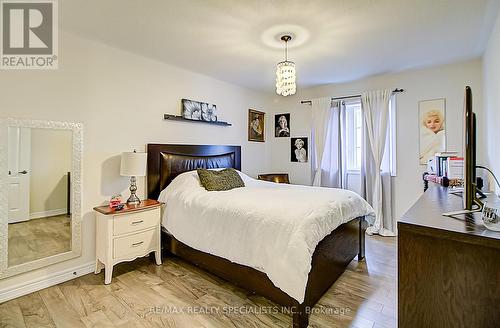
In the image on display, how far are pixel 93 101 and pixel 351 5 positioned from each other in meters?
2.64

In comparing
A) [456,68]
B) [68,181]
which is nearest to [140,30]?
[68,181]

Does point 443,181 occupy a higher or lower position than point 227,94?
lower

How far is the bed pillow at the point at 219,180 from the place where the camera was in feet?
9.64

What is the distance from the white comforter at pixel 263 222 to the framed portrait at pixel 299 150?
1.98 metres

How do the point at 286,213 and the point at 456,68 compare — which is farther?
the point at 456,68

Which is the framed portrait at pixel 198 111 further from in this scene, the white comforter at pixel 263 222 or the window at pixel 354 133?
the window at pixel 354 133

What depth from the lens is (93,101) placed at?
2645mm

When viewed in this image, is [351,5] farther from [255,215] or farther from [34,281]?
[34,281]

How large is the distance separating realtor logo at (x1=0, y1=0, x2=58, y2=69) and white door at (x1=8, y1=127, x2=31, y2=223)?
0.61 m

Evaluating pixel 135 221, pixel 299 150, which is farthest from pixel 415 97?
pixel 135 221

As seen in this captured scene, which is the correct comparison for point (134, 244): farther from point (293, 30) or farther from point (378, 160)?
point (378, 160)

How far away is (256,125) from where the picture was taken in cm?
484

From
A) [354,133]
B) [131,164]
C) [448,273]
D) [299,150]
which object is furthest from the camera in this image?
[299,150]

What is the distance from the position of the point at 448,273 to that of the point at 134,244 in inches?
102
